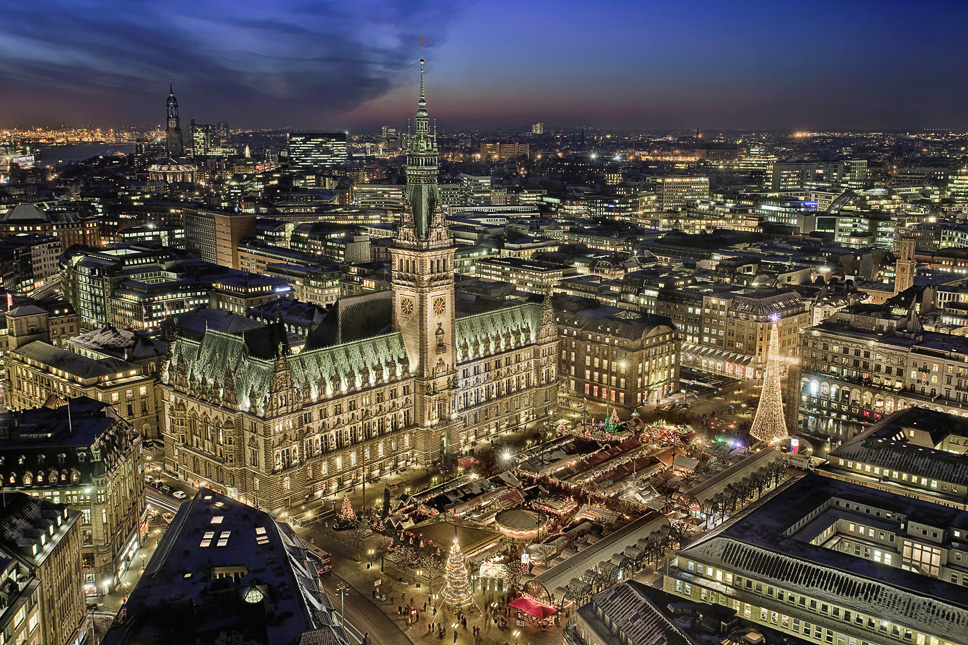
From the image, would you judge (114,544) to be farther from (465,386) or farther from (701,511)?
(701,511)

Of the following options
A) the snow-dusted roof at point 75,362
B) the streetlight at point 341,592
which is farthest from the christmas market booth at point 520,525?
the snow-dusted roof at point 75,362

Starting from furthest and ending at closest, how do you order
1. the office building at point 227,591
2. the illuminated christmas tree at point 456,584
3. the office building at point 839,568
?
the illuminated christmas tree at point 456,584 → the office building at point 839,568 → the office building at point 227,591

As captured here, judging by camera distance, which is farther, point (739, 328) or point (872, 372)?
point (739, 328)

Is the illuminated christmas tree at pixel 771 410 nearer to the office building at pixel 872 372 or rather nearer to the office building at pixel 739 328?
the office building at pixel 872 372

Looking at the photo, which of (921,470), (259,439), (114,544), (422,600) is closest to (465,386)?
(259,439)

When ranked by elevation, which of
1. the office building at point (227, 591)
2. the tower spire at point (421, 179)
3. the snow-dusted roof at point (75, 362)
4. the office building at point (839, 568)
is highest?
the tower spire at point (421, 179)

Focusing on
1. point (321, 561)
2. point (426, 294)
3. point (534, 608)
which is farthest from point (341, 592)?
point (426, 294)

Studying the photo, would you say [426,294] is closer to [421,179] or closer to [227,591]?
[421,179]
